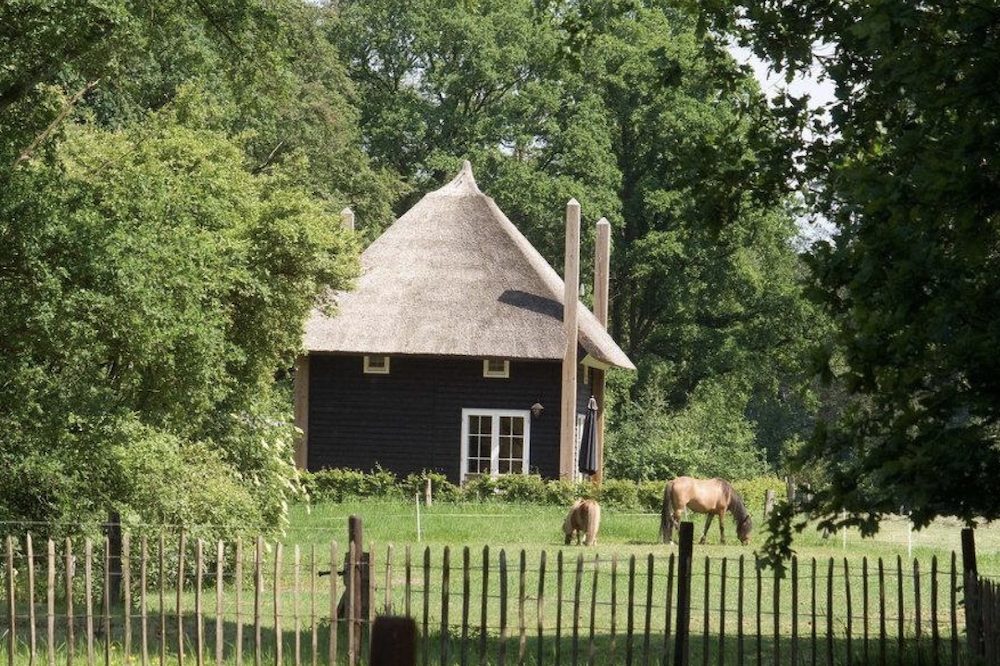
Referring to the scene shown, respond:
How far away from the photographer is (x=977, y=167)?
29.1 feet

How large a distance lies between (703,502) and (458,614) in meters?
10.1

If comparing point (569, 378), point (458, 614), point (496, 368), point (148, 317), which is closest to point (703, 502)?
point (458, 614)

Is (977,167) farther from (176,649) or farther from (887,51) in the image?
(176,649)

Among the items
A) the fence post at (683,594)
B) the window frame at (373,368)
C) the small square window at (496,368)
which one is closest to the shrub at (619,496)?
the small square window at (496,368)

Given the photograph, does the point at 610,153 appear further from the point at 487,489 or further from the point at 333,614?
the point at 333,614

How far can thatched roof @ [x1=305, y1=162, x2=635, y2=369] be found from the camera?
3562 centimetres

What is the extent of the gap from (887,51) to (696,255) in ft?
132

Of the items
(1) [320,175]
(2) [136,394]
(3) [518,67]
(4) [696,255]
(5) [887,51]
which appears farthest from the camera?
(3) [518,67]

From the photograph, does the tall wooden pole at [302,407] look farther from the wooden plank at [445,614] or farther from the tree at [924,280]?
the tree at [924,280]

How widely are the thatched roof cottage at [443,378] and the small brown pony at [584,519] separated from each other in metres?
11.9

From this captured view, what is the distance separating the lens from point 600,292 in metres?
38.2

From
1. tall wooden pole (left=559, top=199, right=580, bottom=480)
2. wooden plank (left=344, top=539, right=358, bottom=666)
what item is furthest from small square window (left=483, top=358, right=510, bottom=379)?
wooden plank (left=344, top=539, right=358, bottom=666)

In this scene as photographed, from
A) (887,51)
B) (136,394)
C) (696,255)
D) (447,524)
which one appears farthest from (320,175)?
(887,51)

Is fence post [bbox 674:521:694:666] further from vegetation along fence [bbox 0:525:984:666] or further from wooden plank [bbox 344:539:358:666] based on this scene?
wooden plank [bbox 344:539:358:666]
